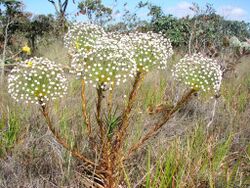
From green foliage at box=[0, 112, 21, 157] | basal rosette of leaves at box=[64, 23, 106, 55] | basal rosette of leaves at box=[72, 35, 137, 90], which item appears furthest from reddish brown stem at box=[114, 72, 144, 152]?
green foliage at box=[0, 112, 21, 157]

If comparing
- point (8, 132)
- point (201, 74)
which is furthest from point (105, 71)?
point (8, 132)

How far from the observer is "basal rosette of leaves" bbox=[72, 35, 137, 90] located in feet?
6.07

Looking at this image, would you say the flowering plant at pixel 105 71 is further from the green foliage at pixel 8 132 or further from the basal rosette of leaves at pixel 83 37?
the green foliage at pixel 8 132

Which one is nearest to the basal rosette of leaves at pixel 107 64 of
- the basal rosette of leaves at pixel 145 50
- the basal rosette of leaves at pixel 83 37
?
the basal rosette of leaves at pixel 145 50

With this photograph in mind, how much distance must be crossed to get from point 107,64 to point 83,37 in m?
0.49

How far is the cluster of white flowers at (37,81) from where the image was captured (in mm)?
1961

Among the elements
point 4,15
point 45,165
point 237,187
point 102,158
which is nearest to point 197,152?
point 237,187

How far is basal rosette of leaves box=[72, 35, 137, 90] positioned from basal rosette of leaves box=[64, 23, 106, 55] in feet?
0.84

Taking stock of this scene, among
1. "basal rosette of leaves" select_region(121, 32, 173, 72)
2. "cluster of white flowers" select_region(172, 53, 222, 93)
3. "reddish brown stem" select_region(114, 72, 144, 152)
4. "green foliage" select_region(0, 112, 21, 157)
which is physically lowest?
"green foliage" select_region(0, 112, 21, 157)

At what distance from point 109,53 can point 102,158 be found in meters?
0.86

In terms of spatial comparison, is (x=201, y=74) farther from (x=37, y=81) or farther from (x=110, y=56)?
(x=37, y=81)

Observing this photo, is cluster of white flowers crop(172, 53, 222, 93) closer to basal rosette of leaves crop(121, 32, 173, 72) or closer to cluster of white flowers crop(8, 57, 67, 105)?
basal rosette of leaves crop(121, 32, 173, 72)

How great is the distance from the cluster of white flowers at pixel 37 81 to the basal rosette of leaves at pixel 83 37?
24cm

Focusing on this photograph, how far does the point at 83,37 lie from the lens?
225cm
